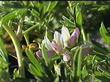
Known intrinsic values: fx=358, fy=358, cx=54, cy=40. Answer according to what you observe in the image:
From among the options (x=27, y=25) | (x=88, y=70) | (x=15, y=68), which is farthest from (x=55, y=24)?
(x=88, y=70)

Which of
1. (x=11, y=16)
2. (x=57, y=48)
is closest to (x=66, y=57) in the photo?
(x=57, y=48)

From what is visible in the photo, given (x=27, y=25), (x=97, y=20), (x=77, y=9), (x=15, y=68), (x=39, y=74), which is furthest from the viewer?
(x=97, y=20)

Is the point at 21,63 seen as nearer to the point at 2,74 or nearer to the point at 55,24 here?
the point at 2,74

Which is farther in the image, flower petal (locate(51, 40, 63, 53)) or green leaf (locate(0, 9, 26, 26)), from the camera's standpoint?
green leaf (locate(0, 9, 26, 26))

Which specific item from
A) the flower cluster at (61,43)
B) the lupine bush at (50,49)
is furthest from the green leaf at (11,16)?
the flower cluster at (61,43)

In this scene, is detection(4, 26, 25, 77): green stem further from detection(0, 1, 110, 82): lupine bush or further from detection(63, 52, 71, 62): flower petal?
detection(63, 52, 71, 62): flower petal

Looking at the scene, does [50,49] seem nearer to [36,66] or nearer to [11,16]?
[36,66]

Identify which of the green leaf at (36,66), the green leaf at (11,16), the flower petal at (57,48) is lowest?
the green leaf at (36,66)

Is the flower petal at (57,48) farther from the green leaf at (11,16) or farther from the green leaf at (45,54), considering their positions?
the green leaf at (11,16)

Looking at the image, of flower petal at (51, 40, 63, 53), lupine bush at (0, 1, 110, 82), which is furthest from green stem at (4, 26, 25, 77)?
flower petal at (51, 40, 63, 53)
